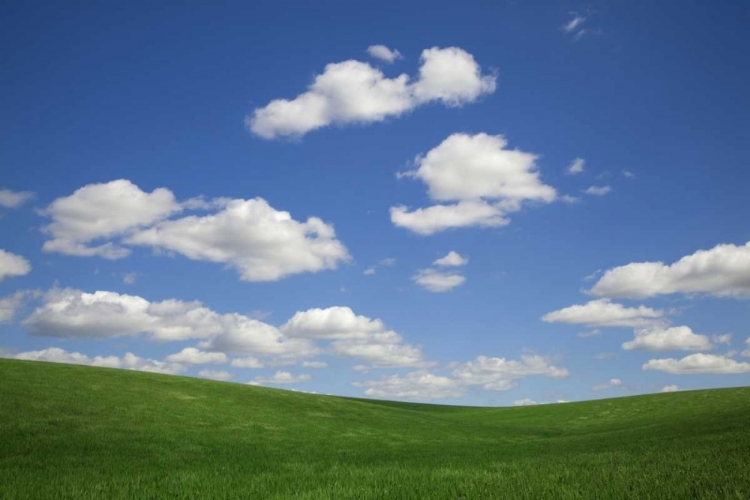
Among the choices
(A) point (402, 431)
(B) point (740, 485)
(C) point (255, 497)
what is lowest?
(A) point (402, 431)

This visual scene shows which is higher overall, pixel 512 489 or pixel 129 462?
pixel 512 489

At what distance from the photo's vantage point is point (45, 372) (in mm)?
45062

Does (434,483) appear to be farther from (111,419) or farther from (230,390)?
(230,390)

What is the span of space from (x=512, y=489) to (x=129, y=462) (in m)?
16.0

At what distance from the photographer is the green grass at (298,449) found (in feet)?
35.9

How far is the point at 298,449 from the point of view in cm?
2877

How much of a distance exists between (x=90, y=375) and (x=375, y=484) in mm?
43930

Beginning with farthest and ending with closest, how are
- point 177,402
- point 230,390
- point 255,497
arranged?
point 230,390
point 177,402
point 255,497

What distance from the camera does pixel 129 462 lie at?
20.3 m

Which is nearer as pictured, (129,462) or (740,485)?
(740,485)

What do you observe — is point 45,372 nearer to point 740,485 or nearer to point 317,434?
A: point 317,434

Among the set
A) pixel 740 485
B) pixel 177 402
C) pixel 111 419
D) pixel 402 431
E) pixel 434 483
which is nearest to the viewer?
pixel 740 485

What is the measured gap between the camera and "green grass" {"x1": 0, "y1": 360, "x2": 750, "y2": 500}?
35.9 feet

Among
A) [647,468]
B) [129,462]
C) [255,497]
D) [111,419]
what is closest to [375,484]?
[255,497]
